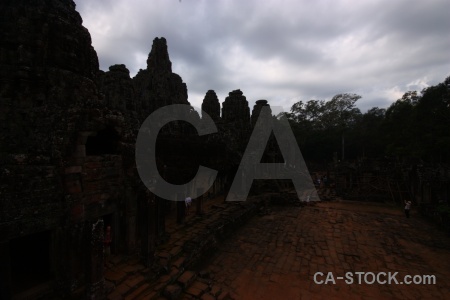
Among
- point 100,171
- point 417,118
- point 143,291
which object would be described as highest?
point 417,118

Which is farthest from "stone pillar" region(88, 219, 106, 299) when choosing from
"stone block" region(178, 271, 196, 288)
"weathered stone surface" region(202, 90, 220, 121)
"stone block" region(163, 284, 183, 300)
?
"weathered stone surface" region(202, 90, 220, 121)

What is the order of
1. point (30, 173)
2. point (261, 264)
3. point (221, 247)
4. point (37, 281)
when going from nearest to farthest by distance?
1. point (30, 173)
2. point (37, 281)
3. point (261, 264)
4. point (221, 247)

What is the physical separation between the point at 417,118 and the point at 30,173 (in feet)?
108

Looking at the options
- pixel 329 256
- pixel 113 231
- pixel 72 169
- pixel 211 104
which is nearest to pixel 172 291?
pixel 113 231

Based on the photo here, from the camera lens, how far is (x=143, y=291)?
6.28 m

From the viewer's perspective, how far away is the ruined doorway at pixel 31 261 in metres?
5.52

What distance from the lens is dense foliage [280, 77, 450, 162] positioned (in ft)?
80.6

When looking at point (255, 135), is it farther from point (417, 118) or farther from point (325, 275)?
point (417, 118)

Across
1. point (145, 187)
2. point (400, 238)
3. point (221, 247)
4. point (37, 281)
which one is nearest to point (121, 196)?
point (145, 187)

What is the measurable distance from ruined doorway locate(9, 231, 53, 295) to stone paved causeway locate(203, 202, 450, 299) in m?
4.82

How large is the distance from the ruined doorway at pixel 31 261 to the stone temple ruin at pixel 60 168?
0.09 ft

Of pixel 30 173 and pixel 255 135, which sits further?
pixel 255 135

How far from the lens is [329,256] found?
9.57 meters

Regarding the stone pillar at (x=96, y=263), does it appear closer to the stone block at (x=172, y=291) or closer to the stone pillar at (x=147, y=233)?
the stone block at (x=172, y=291)
